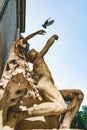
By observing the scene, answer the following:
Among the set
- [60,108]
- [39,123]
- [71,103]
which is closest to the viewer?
[60,108]

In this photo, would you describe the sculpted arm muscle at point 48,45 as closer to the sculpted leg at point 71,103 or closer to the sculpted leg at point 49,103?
the sculpted leg at point 49,103

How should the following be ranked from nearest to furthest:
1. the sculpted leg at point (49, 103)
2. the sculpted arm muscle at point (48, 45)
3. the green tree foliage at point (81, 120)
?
the sculpted leg at point (49, 103) < the sculpted arm muscle at point (48, 45) < the green tree foliage at point (81, 120)

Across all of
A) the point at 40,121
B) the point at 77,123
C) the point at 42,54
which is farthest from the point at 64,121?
the point at 77,123

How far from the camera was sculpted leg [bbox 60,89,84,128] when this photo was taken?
7840 mm

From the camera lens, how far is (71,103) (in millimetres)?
8078

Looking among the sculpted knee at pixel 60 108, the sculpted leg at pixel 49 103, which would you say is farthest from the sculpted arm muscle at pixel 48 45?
the sculpted knee at pixel 60 108

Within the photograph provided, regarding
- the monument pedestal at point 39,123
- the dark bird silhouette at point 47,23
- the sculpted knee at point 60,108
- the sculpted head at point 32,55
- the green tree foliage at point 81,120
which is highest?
the dark bird silhouette at point 47,23

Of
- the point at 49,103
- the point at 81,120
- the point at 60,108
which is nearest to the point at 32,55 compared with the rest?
the point at 49,103

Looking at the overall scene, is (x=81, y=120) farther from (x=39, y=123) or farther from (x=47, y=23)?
(x=39, y=123)

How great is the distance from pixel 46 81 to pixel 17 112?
1078 mm

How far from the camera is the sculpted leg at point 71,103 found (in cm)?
784

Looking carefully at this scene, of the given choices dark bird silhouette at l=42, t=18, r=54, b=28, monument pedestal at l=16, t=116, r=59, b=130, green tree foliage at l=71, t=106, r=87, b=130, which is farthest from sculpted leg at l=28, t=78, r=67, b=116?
green tree foliage at l=71, t=106, r=87, b=130

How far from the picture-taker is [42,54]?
8477 millimetres

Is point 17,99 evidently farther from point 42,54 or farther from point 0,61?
point 0,61
